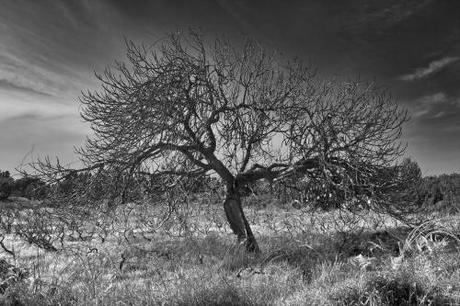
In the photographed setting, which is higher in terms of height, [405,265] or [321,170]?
[321,170]

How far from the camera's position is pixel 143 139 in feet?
30.3

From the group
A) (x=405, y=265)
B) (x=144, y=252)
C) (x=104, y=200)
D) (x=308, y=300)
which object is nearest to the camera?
(x=308, y=300)

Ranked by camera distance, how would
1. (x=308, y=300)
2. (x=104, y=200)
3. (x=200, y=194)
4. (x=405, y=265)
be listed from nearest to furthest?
(x=308, y=300) → (x=405, y=265) → (x=104, y=200) → (x=200, y=194)

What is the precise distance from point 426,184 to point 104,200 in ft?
70.5

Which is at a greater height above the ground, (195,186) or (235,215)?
(195,186)

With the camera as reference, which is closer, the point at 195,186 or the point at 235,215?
the point at 235,215

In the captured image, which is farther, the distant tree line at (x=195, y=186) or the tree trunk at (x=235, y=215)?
the distant tree line at (x=195, y=186)

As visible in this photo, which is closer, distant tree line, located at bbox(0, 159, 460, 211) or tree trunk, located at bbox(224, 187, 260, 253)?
tree trunk, located at bbox(224, 187, 260, 253)

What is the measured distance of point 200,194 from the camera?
11.6 meters

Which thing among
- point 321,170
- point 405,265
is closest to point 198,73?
point 321,170

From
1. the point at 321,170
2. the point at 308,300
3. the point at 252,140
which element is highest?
the point at 252,140

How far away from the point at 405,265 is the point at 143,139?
6.35 m

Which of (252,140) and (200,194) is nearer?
(252,140)

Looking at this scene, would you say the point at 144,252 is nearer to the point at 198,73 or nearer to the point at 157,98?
the point at 157,98
